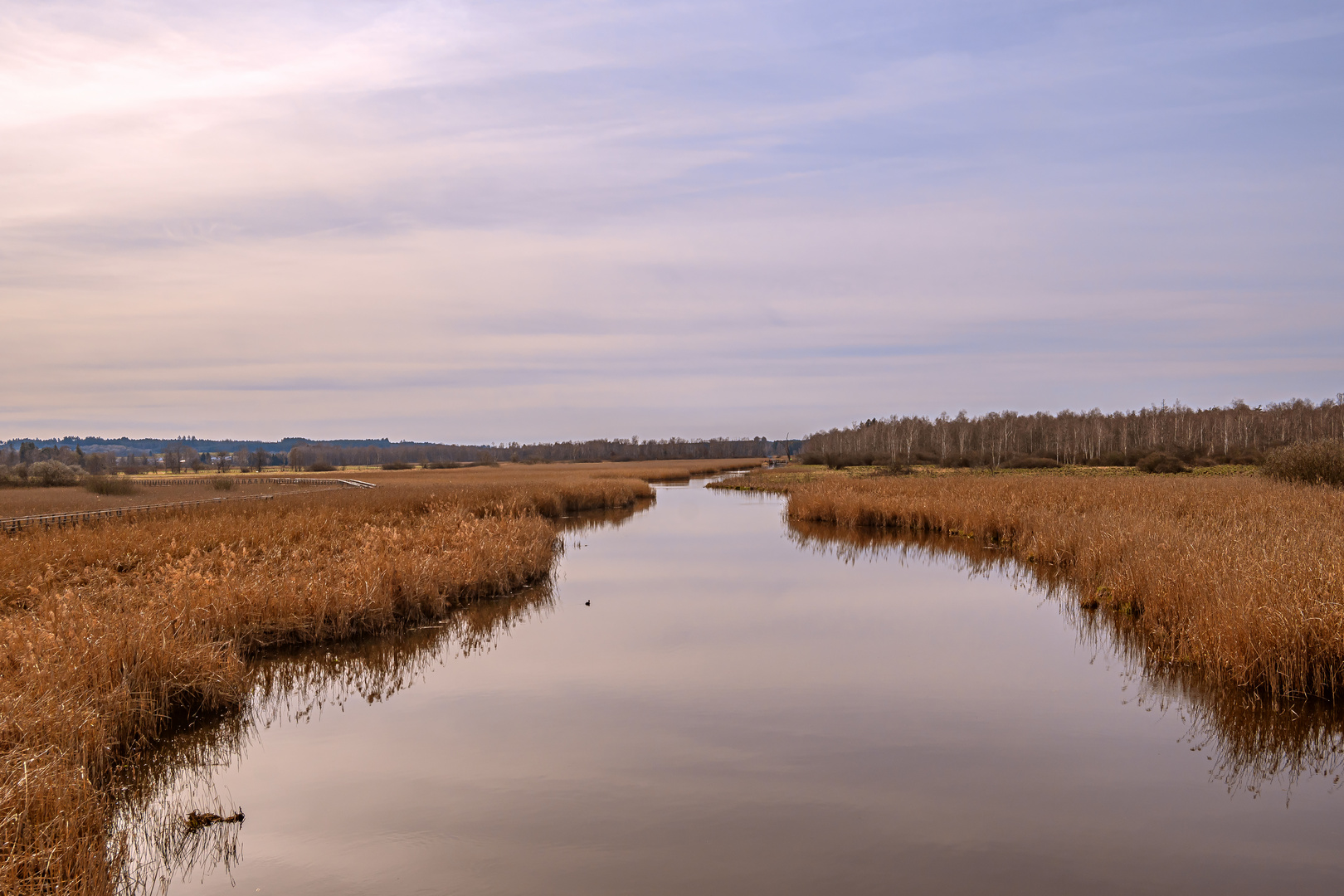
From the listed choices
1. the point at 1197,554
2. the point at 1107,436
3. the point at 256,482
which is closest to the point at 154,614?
the point at 1197,554

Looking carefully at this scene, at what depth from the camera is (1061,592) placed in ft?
57.2

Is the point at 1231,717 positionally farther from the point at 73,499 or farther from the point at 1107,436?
the point at 1107,436

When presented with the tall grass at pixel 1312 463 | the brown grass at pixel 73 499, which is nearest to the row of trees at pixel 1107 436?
the tall grass at pixel 1312 463

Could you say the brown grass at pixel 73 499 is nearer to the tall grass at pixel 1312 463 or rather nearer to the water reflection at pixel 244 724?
the water reflection at pixel 244 724

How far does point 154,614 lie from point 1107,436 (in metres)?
116

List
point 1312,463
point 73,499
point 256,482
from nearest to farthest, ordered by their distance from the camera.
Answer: point 1312,463 < point 73,499 < point 256,482

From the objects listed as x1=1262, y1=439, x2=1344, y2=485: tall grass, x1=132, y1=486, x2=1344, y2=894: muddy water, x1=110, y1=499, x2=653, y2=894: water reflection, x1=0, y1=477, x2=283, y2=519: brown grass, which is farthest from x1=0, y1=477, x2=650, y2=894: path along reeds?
x1=1262, y1=439, x2=1344, y2=485: tall grass

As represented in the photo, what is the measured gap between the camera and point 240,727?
9562 millimetres

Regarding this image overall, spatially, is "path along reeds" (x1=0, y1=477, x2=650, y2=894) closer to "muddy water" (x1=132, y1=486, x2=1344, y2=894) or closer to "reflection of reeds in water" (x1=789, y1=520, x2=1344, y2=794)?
"muddy water" (x1=132, y1=486, x2=1344, y2=894)

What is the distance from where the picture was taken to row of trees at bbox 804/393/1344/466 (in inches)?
3258

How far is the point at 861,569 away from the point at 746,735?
42.3 feet

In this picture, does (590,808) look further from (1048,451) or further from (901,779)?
(1048,451)

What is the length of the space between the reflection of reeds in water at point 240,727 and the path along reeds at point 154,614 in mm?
326

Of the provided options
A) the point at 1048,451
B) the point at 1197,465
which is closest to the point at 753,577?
the point at 1197,465
